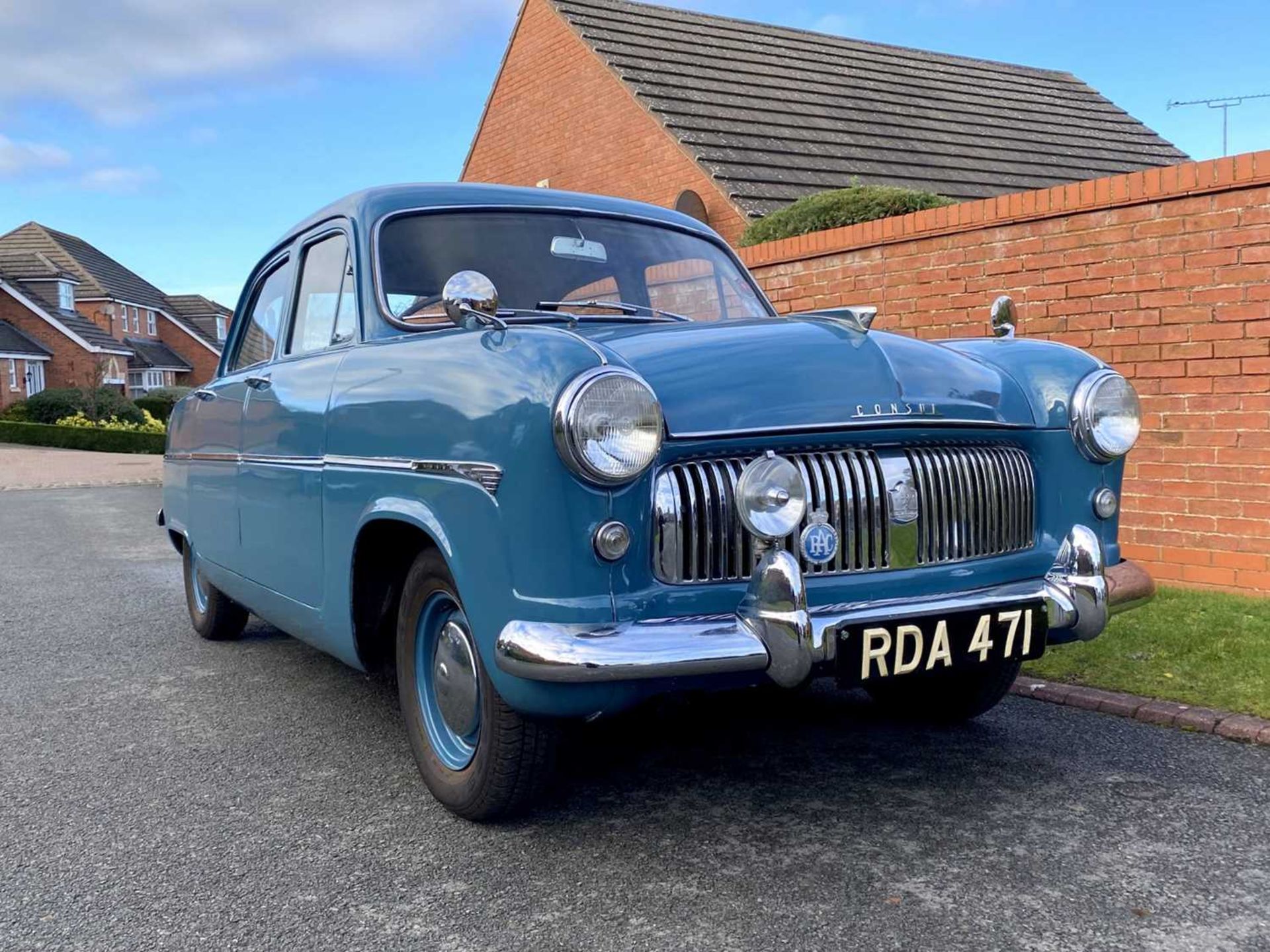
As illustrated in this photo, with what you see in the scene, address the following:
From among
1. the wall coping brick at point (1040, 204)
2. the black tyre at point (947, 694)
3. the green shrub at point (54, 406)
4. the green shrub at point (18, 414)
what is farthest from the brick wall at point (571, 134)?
the green shrub at point (18, 414)

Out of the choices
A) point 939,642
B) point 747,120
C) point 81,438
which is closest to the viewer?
point 939,642

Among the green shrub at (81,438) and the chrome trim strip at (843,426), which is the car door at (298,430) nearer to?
the chrome trim strip at (843,426)

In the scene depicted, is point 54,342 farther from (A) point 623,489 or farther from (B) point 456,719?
(A) point 623,489

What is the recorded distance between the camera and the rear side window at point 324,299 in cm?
375

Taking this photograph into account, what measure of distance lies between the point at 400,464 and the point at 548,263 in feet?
3.38

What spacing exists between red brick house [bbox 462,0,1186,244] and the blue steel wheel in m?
9.51

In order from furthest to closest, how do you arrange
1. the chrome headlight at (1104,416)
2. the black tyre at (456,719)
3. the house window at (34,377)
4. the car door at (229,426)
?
the house window at (34,377), the car door at (229,426), the chrome headlight at (1104,416), the black tyre at (456,719)

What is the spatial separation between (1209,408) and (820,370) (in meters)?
3.48

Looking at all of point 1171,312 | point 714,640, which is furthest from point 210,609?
point 1171,312

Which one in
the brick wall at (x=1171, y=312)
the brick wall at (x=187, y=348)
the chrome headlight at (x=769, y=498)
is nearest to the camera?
the chrome headlight at (x=769, y=498)

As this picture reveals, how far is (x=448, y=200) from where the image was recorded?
3771 mm

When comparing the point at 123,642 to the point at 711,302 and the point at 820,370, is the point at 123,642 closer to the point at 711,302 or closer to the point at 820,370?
the point at 711,302

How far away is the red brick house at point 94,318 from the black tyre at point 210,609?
34714 mm

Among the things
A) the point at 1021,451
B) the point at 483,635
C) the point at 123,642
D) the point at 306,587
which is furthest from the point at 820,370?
the point at 123,642
